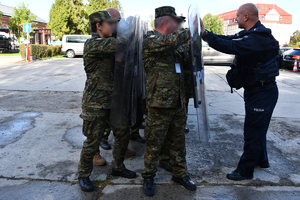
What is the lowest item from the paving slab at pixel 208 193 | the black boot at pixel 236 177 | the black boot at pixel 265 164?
the paving slab at pixel 208 193

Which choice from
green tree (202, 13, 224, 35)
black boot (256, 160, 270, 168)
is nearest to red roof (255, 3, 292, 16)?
green tree (202, 13, 224, 35)

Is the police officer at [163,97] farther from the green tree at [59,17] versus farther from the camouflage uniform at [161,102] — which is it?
the green tree at [59,17]

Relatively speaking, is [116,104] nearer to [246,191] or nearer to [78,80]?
[246,191]

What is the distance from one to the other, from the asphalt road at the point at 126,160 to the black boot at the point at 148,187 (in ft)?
0.17

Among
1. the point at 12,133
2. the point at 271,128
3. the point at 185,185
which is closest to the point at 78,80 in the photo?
the point at 12,133

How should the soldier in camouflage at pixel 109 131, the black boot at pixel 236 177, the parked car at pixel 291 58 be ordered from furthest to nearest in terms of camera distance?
the parked car at pixel 291 58, the soldier in camouflage at pixel 109 131, the black boot at pixel 236 177

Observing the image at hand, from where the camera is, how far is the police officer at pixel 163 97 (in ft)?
7.76

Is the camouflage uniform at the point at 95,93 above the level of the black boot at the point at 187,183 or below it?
above

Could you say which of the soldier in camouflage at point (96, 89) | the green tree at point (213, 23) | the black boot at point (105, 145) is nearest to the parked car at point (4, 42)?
the black boot at point (105, 145)

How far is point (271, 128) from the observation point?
457cm

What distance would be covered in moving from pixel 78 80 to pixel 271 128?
6876mm

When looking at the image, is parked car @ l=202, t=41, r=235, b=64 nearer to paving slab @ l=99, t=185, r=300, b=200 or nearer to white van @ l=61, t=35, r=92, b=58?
white van @ l=61, t=35, r=92, b=58

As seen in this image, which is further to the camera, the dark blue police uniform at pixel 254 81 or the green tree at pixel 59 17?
the green tree at pixel 59 17

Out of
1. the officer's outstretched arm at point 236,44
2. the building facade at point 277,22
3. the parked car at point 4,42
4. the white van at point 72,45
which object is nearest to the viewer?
the officer's outstretched arm at point 236,44
